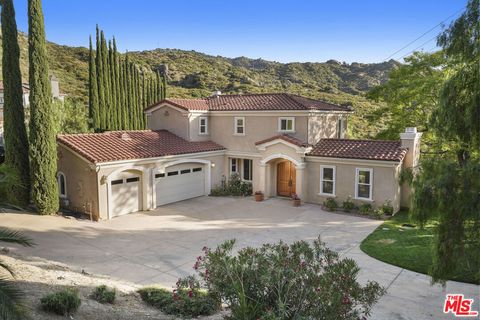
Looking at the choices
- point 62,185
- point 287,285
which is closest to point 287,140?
point 62,185

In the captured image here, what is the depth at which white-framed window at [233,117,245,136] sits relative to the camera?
965 inches

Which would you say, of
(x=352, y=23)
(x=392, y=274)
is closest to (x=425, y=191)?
(x=392, y=274)

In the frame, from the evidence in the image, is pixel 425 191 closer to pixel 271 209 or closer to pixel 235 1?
pixel 271 209

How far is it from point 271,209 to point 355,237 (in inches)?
228

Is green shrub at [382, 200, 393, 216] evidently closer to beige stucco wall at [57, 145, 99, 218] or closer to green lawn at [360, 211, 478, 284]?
green lawn at [360, 211, 478, 284]

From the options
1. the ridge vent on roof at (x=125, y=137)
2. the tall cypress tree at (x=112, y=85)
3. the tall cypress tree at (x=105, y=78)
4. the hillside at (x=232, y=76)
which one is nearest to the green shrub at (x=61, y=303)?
the ridge vent on roof at (x=125, y=137)

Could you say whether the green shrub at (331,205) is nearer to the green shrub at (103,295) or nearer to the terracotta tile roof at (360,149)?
the terracotta tile roof at (360,149)

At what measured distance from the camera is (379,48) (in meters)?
20.3

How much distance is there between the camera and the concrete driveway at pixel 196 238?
10.6 m

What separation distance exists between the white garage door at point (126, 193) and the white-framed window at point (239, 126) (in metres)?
7.99

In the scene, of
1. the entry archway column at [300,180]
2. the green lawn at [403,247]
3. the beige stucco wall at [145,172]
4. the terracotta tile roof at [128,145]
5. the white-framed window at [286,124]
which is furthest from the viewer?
the white-framed window at [286,124]

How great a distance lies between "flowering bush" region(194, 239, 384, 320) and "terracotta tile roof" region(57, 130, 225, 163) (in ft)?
40.8

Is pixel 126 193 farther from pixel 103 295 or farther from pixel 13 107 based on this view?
pixel 103 295

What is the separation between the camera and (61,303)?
7324 mm
